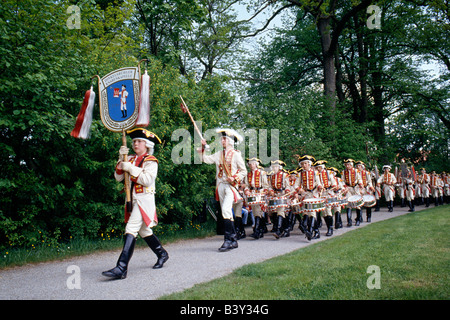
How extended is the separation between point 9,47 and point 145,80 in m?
2.75

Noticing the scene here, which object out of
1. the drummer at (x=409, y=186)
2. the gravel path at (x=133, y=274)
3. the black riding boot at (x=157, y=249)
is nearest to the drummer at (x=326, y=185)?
the gravel path at (x=133, y=274)

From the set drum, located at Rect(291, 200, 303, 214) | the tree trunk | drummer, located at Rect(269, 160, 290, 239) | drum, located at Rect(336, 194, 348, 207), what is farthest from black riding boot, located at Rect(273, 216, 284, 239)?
the tree trunk

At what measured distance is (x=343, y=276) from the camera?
5215 mm

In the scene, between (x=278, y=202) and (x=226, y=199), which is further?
(x=278, y=202)

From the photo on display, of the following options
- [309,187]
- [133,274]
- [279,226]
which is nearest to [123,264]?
[133,274]

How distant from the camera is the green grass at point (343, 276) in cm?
447

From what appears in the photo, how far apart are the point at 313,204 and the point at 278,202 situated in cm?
100

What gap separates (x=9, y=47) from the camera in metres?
6.76

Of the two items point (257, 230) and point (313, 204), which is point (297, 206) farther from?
point (257, 230)

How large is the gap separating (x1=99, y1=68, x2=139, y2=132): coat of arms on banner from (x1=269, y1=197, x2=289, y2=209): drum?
5.06 meters

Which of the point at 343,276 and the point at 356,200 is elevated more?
the point at 356,200

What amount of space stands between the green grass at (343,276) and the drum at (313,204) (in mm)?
1678

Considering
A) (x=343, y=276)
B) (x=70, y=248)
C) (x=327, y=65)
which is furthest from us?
(x=327, y=65)
